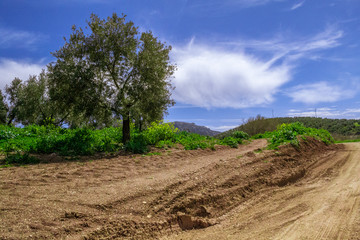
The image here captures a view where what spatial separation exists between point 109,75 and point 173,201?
839 centimetres

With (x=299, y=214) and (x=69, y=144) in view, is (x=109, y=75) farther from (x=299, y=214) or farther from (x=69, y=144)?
(x=299, y=214)

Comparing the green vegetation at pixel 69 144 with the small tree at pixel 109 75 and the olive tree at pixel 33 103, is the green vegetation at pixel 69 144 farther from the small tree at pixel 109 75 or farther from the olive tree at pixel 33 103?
the olive tree at pixel 33 103

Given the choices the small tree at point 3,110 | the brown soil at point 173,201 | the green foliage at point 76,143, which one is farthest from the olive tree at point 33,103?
the brown soil at point 173,201

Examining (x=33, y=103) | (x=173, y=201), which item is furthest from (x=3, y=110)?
(x=173, y=201)

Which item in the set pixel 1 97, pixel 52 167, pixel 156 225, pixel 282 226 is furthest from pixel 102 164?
pixel 1 97

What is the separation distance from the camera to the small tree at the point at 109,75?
35.6ft

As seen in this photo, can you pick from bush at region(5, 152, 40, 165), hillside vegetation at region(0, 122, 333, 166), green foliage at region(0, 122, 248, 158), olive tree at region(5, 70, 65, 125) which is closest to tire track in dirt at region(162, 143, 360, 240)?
hillside vegetation at region(0, 122, 333, 166)

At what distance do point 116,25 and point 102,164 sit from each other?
23.5 feet

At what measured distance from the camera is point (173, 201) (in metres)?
5.16

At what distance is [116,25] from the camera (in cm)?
1152

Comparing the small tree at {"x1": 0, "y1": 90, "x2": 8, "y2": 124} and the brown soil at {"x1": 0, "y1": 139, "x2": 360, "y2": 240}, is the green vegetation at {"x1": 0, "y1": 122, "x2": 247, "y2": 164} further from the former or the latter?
the small tree at {"x1": 0, "y1": 90, "x2": 8, "y2": 124}

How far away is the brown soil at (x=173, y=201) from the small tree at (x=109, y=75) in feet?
12.9

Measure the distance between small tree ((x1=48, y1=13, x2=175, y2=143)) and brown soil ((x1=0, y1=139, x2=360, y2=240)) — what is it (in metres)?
3.95

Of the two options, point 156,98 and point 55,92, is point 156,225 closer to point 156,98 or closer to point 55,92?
point 156,98
